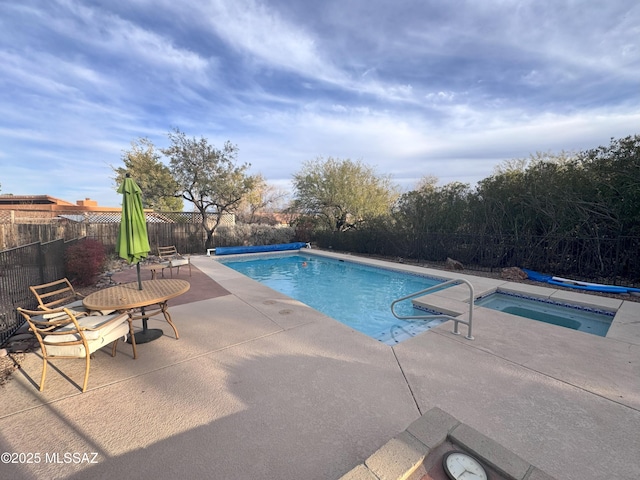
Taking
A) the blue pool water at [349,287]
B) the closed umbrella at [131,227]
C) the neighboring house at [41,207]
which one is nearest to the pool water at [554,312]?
the blue pool water at [349,287]

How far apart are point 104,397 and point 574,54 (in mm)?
10632

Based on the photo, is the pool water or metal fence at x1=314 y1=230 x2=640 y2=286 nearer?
the pool water

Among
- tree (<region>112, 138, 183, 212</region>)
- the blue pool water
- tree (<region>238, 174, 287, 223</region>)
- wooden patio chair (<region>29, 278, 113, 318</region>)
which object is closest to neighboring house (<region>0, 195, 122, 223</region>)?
tree (<region>112, 138, 183, 212</region>)

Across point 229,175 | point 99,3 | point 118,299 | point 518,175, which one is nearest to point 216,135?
point 229,175

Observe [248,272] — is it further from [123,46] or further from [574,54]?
[574,54]

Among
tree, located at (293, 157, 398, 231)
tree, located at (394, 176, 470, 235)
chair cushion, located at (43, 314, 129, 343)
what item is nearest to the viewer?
chair cushion, located at (43, 314, 129, 343)

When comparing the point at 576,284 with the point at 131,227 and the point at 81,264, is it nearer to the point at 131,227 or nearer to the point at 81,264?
the point at 131,227

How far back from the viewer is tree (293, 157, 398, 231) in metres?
15.8

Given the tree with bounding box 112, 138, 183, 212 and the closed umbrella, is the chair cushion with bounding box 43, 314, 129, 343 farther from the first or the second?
the tree with bounding box 112, 138, 183, 212

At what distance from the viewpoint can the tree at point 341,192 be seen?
1575 centimetres

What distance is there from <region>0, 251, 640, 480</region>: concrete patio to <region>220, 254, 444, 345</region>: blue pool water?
148 cm

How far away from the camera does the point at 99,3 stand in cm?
533

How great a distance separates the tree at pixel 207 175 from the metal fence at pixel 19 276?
26.9 feet

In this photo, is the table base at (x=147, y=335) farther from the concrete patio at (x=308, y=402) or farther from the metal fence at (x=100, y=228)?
the metal fence at (x=100, y=228)
